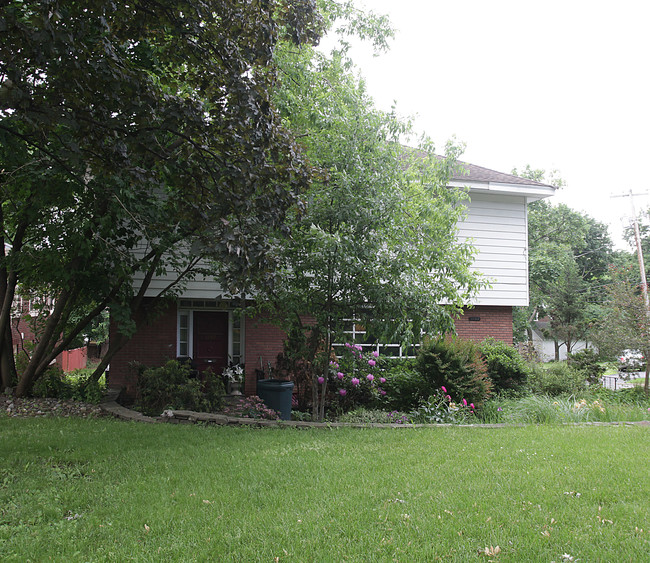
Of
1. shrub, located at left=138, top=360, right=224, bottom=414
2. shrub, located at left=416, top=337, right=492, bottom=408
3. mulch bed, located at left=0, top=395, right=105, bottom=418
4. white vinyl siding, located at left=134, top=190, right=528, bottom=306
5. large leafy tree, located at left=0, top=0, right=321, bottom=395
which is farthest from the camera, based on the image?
white vinyl siding, located at left=134, top=190, right=528, bottom=306

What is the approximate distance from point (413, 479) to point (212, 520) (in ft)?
6.53

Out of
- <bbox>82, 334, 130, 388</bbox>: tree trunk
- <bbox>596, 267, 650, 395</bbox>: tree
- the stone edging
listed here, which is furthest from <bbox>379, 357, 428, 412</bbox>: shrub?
<bbox>596, 267, 650, 395</bbox>: tree

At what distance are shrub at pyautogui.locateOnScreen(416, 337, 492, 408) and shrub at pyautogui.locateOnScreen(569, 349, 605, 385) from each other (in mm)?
5606

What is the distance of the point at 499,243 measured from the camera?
14.0m

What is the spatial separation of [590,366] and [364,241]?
1044 cm

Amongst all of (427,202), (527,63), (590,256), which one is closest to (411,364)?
(427,202)

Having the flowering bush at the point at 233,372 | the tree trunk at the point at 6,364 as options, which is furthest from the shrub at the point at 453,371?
the tree trunk at the point at 6,364

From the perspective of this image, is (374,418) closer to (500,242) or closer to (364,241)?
(364,241)

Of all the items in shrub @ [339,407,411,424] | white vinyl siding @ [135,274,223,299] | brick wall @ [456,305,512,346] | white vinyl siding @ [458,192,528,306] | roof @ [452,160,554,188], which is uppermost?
roof @ [452,160,554,188]

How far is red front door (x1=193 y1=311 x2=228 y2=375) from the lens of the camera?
12961 millimetres

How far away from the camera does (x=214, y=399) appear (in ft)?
30.8

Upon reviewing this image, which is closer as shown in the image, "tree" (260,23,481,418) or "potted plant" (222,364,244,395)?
"tree" (260,23,481,418)

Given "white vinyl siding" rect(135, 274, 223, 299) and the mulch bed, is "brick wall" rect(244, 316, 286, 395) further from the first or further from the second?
the mulch bed

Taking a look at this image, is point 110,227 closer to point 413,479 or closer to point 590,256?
point 413,479
